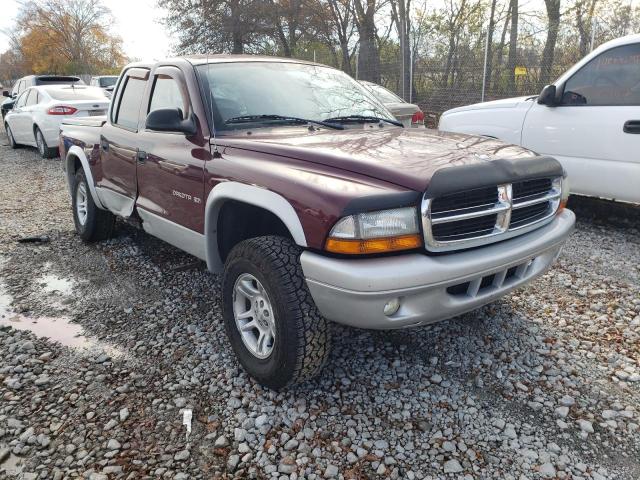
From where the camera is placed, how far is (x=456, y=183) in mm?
2262

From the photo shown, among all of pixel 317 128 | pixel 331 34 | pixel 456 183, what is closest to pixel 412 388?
pixel 456 183

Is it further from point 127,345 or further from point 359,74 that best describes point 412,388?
point 359,74

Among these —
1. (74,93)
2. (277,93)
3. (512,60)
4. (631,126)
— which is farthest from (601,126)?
(74,93)

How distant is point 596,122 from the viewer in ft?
15.5

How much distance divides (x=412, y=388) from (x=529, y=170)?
1321 mm

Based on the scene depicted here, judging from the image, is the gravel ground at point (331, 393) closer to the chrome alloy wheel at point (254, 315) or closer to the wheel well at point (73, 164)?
the chrome alloy wheel at point (254, 315)

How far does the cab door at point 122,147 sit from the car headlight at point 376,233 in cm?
227

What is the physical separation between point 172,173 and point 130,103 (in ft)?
4.26

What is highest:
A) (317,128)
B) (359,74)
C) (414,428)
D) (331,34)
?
(331,34)

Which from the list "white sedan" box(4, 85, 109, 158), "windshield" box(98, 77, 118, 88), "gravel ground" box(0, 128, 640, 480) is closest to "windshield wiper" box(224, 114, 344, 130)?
"gravel ground" box(0, 128, 640, 480)

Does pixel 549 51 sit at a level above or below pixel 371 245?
above

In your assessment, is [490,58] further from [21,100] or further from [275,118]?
[21,100]

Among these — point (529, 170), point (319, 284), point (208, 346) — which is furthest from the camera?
point (208, 346)

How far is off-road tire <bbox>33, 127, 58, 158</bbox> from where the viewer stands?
10.7 metres
